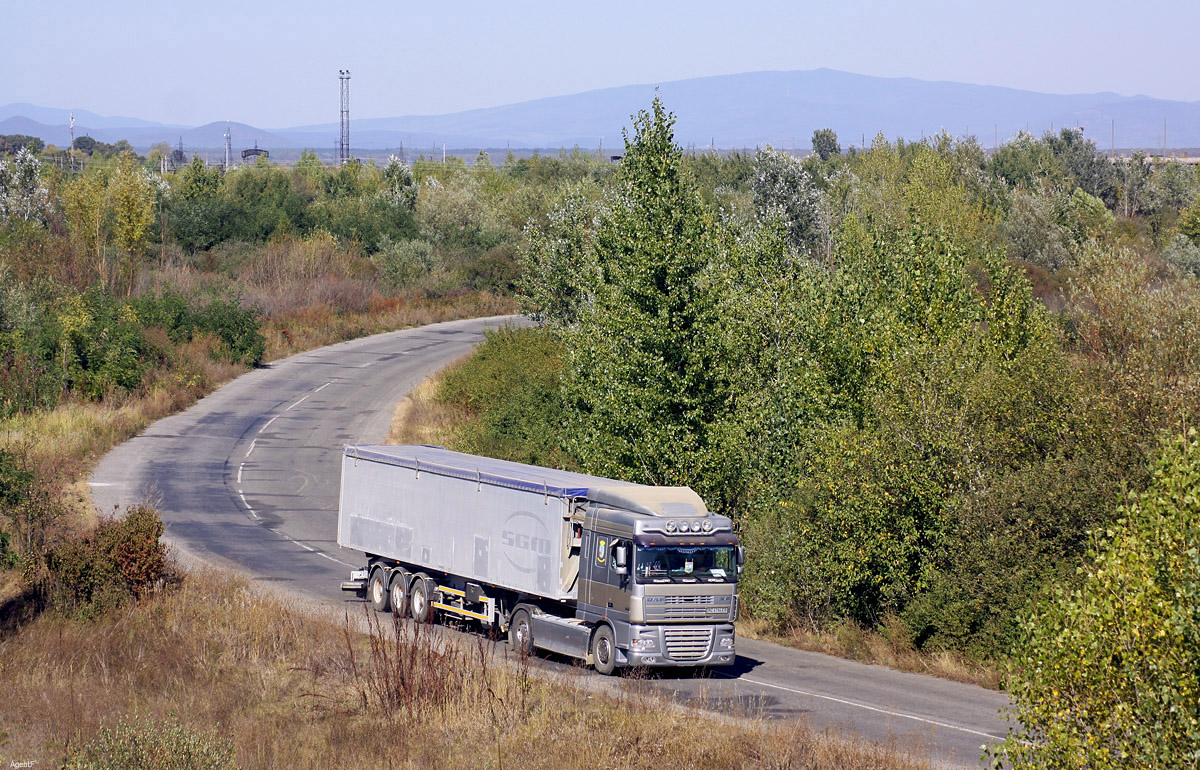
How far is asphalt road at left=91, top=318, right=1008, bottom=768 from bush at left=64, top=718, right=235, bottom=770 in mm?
7520

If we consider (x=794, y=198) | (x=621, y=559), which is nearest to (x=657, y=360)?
(x=621, y=559)

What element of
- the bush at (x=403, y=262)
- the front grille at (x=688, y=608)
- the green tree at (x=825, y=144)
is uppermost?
the green tree at (x=825, y=144)

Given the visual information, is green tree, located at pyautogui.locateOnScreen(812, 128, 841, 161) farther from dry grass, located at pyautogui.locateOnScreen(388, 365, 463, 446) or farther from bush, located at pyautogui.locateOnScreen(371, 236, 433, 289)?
dry grass, located at pyautogui.locateOnScreen(388, 365, 463, 446)

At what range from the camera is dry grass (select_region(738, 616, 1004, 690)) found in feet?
71.3

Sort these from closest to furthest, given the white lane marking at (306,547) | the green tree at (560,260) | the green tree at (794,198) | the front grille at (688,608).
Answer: the front grille at (688,608) < the white lane marking at (306,547) < the green tree at (560,260) < the green tree at (794,198)

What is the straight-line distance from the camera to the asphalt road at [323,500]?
18031mm

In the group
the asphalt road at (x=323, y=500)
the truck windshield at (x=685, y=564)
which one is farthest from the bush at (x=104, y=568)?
the truck windshield at (x=685, y=564)

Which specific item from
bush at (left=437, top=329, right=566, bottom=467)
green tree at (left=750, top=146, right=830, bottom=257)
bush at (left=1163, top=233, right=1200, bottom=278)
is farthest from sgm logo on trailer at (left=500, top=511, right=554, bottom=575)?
bush at (left=1163, top=233, right=1200, bottom=278)

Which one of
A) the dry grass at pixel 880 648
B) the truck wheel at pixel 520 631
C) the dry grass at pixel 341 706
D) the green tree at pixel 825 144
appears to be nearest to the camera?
the dry grass at pixel 341 706

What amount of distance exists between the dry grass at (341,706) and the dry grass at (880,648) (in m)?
6.88

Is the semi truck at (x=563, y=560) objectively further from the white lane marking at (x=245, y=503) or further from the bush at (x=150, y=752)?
the white lane marking at (x=245, y=503)

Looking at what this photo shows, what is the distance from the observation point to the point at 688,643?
19.7 metres

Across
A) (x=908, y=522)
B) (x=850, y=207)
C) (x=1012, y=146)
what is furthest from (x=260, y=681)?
(x=1012, y=146)

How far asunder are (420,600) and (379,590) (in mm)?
1789
